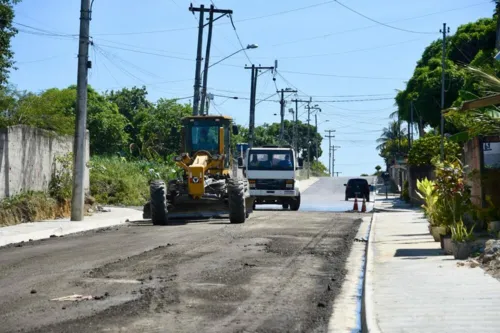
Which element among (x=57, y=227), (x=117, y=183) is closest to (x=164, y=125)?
(x=117, y=183)

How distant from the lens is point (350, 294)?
1235 centimetres

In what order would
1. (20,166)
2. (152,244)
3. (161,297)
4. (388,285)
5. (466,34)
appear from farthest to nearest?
(466,34) → (20,166) → (152,244) → (388,285) → (161,297)

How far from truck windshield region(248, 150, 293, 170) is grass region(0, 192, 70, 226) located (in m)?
12.6

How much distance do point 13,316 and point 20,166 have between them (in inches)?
703

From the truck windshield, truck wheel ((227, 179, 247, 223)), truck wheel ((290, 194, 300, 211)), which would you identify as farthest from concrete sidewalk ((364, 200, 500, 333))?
truck wheel ((290, 194, 300, 211))

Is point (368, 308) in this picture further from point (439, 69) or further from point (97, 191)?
point (439, 69)

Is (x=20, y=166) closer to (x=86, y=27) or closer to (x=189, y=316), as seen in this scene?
(x=86, y=27)

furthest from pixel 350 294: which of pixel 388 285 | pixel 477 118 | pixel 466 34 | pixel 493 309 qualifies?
pixel 466 34

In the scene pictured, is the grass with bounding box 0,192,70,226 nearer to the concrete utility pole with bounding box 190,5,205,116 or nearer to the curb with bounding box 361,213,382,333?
the curb with bounding box 361,213,382,333

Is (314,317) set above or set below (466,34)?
below

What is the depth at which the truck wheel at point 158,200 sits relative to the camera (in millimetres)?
26484

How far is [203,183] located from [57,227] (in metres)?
4.74

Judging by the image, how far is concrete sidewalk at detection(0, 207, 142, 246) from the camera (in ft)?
72.6

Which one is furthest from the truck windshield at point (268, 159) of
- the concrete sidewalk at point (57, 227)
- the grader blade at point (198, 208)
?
the grader blade at point (198, 208)
